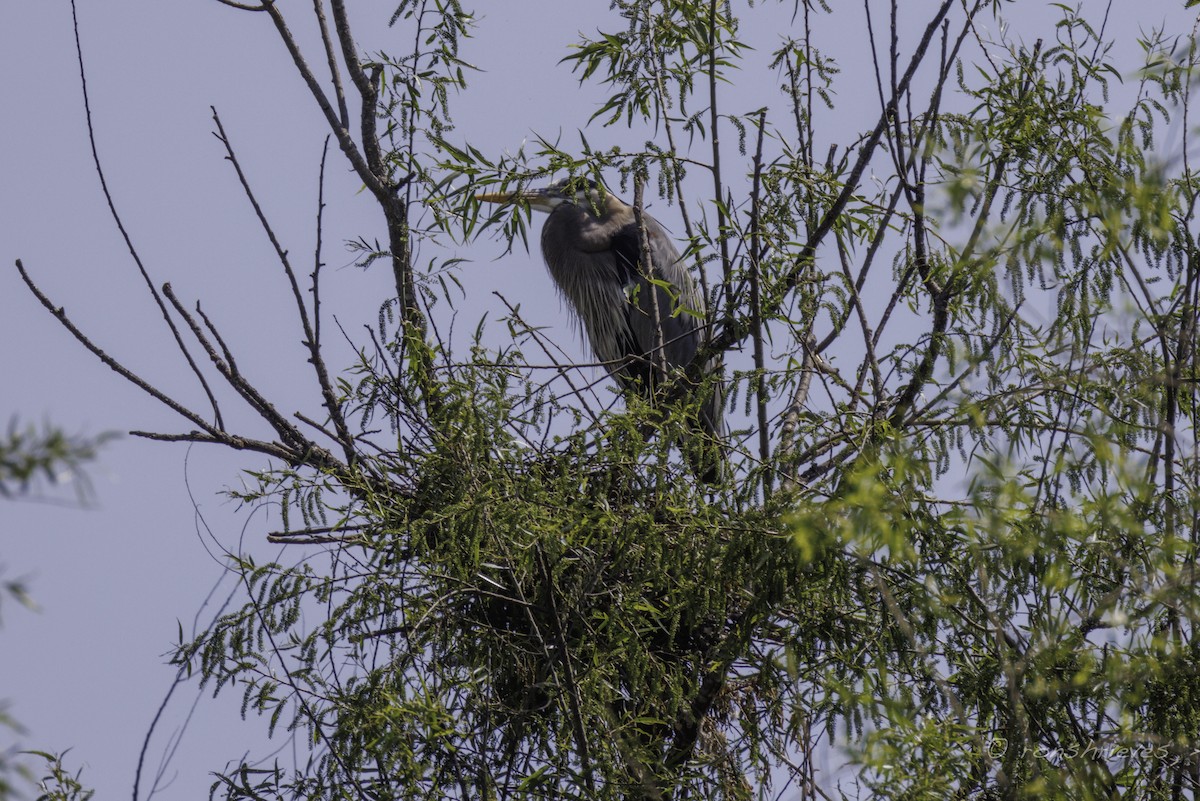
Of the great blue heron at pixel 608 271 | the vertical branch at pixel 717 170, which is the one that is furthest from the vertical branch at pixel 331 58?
the great blue heron at pixel 608 271

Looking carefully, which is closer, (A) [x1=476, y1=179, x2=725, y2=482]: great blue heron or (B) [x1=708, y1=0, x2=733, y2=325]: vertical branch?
(B) [x1=708, y1=0, x2=733, y2=325]: vertical branch

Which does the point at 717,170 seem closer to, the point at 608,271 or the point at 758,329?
the point at 758,329

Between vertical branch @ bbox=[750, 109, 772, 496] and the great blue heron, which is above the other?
the great blue heron

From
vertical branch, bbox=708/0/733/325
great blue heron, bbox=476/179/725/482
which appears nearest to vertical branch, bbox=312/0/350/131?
vertical branch, bbox=708/0/733/325

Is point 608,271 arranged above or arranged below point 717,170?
above

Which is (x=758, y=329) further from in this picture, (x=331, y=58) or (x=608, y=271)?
(x=608, y=271)

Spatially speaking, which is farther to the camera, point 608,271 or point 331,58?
point 608,271

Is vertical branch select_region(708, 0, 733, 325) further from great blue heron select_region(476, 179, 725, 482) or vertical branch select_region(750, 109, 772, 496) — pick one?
great blue heron select_region(476, 179, 725, 482)

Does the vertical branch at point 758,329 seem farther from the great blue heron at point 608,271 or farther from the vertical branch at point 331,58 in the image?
the great blue heron at point 608,271

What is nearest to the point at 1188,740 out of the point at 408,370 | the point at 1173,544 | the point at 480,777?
the point at 1173,544

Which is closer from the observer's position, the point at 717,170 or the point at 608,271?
the point at 717,170

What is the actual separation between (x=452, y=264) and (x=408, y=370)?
382 mm

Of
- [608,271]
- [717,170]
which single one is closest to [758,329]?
[717,170]

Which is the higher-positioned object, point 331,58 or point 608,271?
point 608,271
